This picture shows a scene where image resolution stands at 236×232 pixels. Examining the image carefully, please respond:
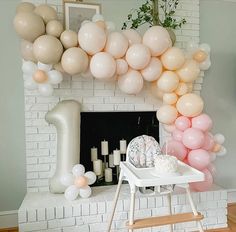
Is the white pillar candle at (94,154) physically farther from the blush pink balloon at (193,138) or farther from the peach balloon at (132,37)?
the peach balloon at (132,37)

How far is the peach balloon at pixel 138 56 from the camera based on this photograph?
6.62ft

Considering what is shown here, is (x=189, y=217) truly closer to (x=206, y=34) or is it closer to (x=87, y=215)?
(x=87, y=215)

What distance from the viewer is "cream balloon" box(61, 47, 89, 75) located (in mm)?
1981

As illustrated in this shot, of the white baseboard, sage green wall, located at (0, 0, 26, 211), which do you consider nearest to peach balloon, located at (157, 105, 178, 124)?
sage green wall, located at (0, 0, 26, 211)

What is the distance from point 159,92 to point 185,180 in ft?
3.23

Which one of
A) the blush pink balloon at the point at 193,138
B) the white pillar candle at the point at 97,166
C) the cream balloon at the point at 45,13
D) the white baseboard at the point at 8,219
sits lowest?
the white baseboard at the point at 8,219

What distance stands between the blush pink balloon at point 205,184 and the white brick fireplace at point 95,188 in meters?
0.06

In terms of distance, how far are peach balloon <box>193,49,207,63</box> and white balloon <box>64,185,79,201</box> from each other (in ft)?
5.41

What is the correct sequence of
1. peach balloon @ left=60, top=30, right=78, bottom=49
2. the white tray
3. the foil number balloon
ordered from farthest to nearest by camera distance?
the foil number balloon < peach balloon @ left=60, top=30, right=78, bottom=49 < the white tray

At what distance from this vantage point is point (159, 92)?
2.42m

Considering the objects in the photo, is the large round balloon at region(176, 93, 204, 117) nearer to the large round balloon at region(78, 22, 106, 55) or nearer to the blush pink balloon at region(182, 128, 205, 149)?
the blush pink balloon at region(182, 128, 205, 149)

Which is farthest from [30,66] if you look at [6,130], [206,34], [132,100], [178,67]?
[206,34]

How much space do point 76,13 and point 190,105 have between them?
133 centimetres

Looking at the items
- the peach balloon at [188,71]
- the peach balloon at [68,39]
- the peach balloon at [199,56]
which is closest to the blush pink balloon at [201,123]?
the peach balloon at [188,71]
